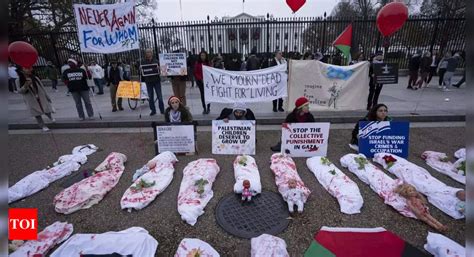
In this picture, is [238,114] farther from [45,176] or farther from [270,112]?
[45,176]

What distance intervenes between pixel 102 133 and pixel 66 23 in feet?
52.3

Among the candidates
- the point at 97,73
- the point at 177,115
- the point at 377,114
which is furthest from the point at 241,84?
the point at 97,73

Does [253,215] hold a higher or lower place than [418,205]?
lower

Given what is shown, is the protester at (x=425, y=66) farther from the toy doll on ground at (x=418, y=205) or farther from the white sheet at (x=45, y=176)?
the white sheet at (x=45, y=176)

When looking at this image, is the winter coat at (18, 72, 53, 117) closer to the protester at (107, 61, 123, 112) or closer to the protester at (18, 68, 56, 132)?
the protester at (18, 68, 56, 132)

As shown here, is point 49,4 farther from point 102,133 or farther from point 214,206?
point 214,206

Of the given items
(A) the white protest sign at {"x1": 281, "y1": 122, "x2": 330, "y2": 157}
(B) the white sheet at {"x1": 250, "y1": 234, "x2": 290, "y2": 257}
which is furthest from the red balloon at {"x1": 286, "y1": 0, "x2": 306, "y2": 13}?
(B) the white sheet at {"x1": 250, "y1": 234, "x2": 290, "y2": 257}

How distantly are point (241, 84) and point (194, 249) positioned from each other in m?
4.01

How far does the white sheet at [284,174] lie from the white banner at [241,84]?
1.90 metres

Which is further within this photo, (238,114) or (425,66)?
(425,66)

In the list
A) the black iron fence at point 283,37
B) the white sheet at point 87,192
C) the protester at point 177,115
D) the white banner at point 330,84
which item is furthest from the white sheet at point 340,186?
the black iron fence at point 283,37

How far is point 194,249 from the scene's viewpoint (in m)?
2.68

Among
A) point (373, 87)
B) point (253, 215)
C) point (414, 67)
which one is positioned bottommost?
point (253, 215)

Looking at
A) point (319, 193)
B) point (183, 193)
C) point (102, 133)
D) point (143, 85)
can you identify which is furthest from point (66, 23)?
point (319, 193)
